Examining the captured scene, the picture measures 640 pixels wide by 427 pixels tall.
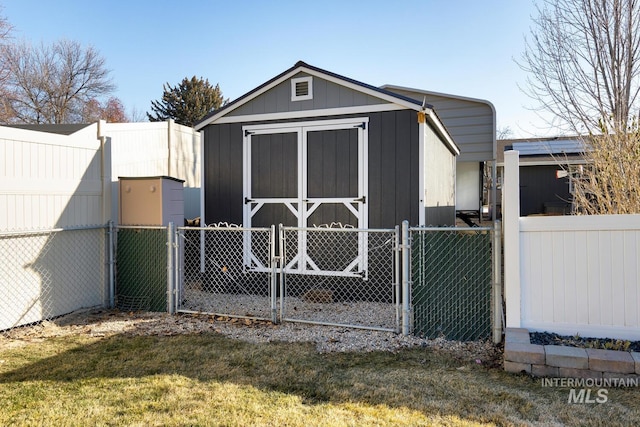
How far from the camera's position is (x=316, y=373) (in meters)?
3.50

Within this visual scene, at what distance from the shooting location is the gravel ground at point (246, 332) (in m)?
4.16

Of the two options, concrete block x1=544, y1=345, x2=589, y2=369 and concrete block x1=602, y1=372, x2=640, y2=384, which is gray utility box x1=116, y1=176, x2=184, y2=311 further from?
concrete block x1=602, y1=372, x2=640, y2=384

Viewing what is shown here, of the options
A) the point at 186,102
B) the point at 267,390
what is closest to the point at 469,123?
the point at 267,390

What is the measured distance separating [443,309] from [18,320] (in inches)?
182

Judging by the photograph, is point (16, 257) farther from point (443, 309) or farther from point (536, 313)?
point (536, 313)

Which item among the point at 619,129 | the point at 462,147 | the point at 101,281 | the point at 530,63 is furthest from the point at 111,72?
the point at 619,129

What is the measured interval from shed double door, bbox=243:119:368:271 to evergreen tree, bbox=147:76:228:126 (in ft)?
75.2

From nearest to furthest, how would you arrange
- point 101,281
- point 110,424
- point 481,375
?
point 110,424
point 481,375
point 101,281

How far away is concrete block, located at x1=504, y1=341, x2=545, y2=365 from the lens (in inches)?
133

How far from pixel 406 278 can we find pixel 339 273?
184 centimetres

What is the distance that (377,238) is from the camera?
6.04 meters

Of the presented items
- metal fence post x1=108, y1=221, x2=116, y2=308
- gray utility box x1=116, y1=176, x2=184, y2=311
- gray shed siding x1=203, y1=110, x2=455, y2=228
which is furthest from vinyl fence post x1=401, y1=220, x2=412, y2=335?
metal fence post x1=108, y1=221, x2=116, y2=308

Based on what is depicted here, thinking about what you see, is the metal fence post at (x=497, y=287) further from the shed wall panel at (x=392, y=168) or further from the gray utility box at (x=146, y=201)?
the gray utility box at (x=146, y=201)

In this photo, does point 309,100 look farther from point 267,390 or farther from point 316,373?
point 267,390
